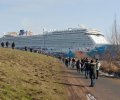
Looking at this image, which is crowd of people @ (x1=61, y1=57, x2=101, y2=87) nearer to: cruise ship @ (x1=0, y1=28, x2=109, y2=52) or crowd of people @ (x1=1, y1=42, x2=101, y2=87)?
crowd of people @ (x1=1, y1=42, x2=101, y2=87)

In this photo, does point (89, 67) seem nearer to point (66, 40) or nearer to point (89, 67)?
point (89, 67)

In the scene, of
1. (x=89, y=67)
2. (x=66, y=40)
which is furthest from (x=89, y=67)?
(x=66, y=40)

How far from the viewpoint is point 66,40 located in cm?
13400

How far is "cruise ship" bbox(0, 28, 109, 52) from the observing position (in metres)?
130

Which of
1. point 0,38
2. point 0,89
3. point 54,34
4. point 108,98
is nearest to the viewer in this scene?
point 0,89

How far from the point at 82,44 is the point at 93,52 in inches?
447

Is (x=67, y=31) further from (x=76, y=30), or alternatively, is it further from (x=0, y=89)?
(x=0, y=89)

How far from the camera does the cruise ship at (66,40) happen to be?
13018cm

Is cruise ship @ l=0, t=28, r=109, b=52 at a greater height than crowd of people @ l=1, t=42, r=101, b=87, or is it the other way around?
cruise ship @ l=0, t=28, r=109, b=52

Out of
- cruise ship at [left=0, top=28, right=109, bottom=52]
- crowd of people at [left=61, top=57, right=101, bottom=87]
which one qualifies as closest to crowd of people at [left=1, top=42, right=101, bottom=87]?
crowd of people at [left=61, top=57, right=101, bottom=87]

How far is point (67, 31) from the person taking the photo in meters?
138

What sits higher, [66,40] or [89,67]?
[66,40]

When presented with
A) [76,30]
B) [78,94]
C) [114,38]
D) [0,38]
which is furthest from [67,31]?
[78,94]

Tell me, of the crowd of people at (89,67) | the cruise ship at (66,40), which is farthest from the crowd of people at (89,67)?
the cruise ship at (66,40)
